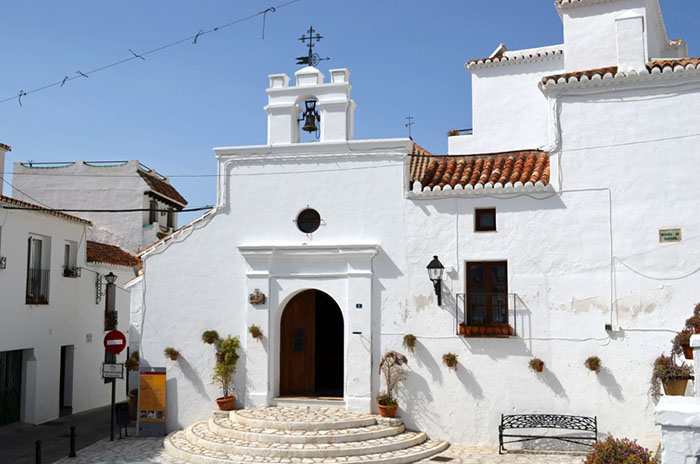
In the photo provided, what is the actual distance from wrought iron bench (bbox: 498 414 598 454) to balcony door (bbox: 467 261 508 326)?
6.56 feet

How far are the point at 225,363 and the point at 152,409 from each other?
2.11m

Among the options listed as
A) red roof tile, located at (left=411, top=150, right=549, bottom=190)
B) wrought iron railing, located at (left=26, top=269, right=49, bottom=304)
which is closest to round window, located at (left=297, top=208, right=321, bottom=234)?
red roof tile, located at (left=411, top=150, right=549, bottom=190)

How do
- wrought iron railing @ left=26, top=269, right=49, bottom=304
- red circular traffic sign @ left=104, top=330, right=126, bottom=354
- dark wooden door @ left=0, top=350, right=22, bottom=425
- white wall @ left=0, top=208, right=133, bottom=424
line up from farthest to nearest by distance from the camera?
wrought iron railing @ left=26, top=269, right=49, bottom=304
dark wooden door @ left=0, top=350, right=22, bottom=425
white wall @ left=0, top=208, right=133, bottom=424
red circular traffic sign @ left=104, top=330, right=126, bottom=354

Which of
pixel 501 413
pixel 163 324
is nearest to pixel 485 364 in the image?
pixel 501 413

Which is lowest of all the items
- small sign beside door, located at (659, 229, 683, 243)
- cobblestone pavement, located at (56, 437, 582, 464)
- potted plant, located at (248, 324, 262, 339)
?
cobblestone pavement, located at (56, 437, 582, 464)

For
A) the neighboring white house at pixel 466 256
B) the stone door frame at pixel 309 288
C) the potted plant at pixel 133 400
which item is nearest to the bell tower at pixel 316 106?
the neighboring white house at pixel 466 256

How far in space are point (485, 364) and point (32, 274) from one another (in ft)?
41.1

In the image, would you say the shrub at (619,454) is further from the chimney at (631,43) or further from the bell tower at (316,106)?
the bell tower at (316,106)

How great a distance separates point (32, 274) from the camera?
18.6 metres

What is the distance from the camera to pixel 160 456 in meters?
13.8

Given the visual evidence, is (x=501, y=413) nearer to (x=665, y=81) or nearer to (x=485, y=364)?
(x=485, y=364)

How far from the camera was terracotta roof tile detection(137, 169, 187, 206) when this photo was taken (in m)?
26.5

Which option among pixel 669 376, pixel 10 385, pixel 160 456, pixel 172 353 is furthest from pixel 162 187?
pixel 669 376

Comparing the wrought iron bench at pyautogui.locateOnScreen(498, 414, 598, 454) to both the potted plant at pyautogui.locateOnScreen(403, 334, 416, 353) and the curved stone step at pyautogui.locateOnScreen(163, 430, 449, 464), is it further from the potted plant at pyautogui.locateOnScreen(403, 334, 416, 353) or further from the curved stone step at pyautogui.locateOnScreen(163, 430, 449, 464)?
the potted plant at pyautogui.locateOnScreen(403, 334, 416, 353)
